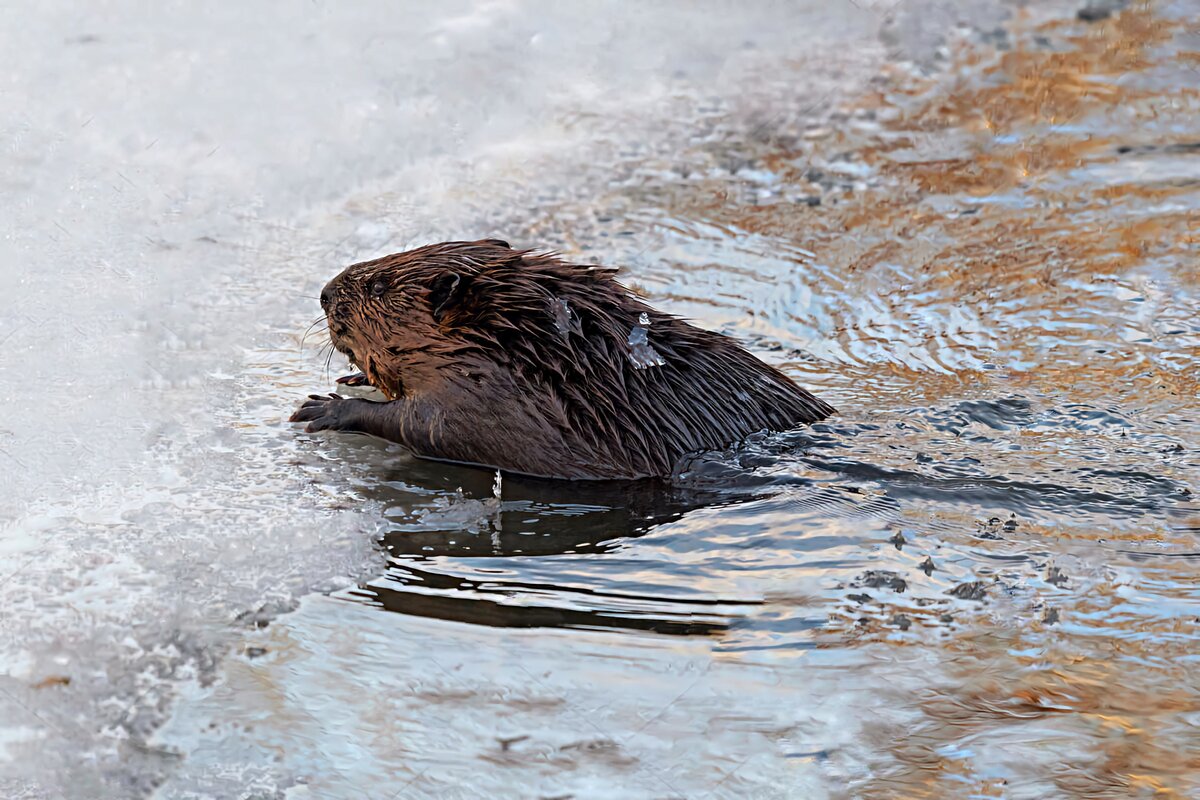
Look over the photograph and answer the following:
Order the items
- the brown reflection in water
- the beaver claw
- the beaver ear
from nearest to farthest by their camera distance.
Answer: the brown reflection in water < the beaver ear < the beaver claw

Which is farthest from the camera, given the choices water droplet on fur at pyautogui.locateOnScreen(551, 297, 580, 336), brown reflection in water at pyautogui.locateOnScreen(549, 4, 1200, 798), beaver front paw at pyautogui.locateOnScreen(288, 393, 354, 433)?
beaver front paw at pyautogui.locateOnScreen(288, 393, 354, 433)

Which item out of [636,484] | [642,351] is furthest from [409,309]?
[636,484]

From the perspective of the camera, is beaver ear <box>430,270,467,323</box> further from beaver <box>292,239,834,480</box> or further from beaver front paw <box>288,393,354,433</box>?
beaver front paw <box>288,393,354,433</box>

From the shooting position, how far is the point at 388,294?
455 cm

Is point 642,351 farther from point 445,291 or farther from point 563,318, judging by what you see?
point 445,291

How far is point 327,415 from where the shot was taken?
4.50 metres

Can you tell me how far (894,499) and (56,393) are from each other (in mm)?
2967

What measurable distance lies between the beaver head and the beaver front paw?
0.71 feet

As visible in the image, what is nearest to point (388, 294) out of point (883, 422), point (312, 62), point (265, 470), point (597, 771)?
point (265, 470)

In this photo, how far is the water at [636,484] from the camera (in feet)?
9.61

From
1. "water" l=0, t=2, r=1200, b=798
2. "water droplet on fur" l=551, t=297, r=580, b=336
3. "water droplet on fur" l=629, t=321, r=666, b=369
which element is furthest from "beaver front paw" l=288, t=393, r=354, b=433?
"water droplet on fur" l=629, t=321, r=666, b=369

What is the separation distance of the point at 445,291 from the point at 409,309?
16cm

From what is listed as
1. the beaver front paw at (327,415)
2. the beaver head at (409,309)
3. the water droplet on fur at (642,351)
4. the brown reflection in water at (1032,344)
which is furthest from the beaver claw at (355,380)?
the brown reflection in water at (1032,344)

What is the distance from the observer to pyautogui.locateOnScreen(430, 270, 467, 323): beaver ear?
436 centimetres
